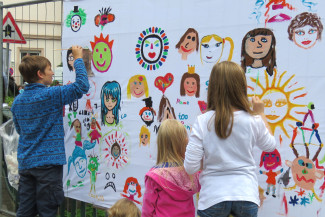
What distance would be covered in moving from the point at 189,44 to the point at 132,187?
1231 millimetres

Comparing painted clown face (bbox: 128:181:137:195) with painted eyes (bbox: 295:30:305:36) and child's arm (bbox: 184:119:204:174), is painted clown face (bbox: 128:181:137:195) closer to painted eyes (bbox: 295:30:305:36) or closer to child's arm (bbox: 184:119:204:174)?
child's arm (bbox: 184:119:204:174)

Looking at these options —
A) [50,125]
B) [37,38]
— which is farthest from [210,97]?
[37,38]

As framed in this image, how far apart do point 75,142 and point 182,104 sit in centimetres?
130

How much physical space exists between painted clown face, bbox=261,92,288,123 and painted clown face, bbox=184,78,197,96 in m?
0.53

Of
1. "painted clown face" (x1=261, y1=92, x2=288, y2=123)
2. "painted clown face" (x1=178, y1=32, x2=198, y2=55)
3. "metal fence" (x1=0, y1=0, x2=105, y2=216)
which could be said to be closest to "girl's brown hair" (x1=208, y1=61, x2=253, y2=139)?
"painted clown face" (x1=261, y1=92, x2=288, y2=123)

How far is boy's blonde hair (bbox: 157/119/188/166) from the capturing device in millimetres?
2729

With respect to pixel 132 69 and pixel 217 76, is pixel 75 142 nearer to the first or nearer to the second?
pixel 132 69

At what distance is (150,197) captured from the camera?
2764 millimetres

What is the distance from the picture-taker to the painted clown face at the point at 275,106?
2.65 metres

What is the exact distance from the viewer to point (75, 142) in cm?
396

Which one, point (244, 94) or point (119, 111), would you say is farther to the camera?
point (119, 111)

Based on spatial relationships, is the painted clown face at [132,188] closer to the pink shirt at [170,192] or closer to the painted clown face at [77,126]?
the pink shirt at [170,192]

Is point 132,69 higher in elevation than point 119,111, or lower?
higher

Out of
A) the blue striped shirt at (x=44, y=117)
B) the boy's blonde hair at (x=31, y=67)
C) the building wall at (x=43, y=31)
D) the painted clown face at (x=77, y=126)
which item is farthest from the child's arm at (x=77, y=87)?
the building wall at (x=43, y=31)
